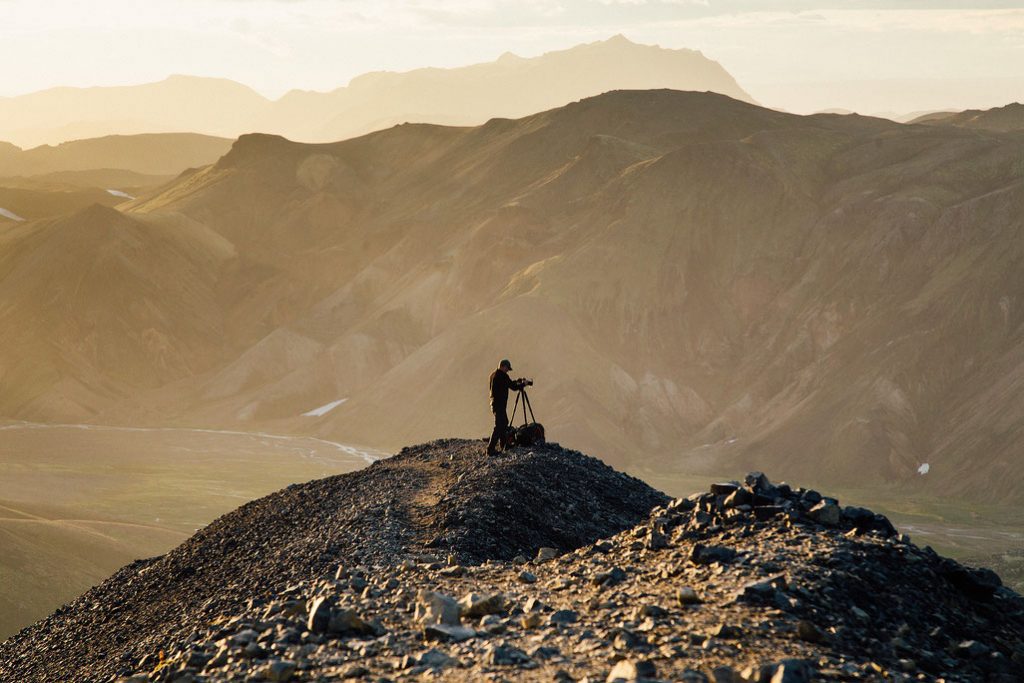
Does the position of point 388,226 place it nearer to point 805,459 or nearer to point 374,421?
point 374,421

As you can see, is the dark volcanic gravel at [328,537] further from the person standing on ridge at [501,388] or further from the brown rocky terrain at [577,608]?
the person standing on ridge at [501,388]

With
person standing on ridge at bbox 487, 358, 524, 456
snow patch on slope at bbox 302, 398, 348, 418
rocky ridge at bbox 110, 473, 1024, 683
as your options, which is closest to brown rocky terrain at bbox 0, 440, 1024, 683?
rocky ridge at bbox 110, 473, 1024, 683

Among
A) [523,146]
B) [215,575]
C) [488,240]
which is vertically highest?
[523,146]

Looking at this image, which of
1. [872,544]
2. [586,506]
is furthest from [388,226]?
[872,544]

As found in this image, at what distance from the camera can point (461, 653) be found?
11.5 meters

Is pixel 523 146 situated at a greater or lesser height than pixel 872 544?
greater

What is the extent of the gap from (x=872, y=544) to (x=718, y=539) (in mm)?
1740

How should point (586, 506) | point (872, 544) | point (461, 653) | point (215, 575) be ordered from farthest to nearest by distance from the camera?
point (586, 506) → point (215, 575) → point (872, 544) → point (461, 653)

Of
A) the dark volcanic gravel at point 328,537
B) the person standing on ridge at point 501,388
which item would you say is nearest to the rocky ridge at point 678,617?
the dark volcanic gravel at point 328,537

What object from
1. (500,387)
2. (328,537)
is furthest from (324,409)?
(328,537)

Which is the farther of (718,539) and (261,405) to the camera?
(261,405)

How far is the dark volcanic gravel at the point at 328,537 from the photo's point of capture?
17672mm

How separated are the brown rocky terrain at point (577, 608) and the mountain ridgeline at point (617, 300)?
6213 cm

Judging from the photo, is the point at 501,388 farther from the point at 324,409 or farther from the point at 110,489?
the point at 324,409
